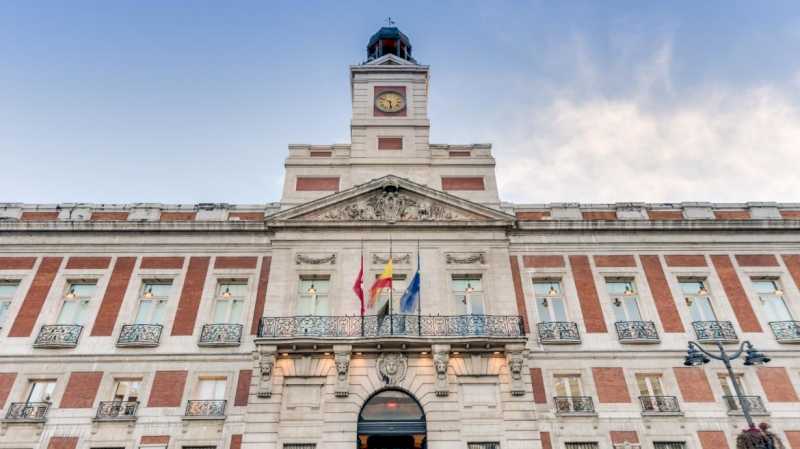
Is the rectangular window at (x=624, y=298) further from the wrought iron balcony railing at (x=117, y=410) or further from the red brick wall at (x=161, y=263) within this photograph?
the wrought iron balcony railing at (x=117, y=410)

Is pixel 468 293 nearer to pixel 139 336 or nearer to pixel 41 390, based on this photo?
pixel 139 336

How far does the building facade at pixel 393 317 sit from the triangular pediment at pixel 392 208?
0.08 metres

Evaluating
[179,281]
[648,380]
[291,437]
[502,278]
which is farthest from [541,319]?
[179,281]

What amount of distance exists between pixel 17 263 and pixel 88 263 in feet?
8.85

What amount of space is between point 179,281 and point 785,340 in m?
22.3

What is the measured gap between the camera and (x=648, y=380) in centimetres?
1756

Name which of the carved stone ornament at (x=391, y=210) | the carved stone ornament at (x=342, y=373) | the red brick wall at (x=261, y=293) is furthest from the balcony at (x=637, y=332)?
the red brick wall at (x=261, y=293)

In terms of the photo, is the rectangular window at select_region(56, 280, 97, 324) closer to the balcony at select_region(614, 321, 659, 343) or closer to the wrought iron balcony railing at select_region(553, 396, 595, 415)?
the wrought iron balcony railing at select_region(553, 396, 595, 415)

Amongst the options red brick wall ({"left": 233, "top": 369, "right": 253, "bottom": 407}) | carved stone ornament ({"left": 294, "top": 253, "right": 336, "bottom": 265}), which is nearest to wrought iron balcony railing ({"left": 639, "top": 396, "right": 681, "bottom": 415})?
carved stone ornament ({"left": 294, "top": 253, "right": 336, "bottom": 265})

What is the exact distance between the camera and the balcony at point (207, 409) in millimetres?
16375

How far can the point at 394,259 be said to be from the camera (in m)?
19.7

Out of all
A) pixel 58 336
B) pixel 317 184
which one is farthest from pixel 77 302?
pixel 317 184

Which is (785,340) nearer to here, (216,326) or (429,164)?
(429,164)

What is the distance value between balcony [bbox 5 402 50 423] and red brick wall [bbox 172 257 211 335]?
4.43 meters
